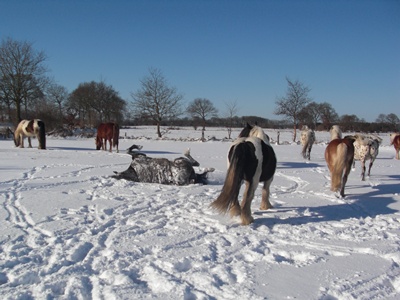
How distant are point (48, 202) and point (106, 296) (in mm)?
3637

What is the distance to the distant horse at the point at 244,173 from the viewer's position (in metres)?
4.33

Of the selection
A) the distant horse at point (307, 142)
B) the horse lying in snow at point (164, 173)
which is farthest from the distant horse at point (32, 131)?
the distant horse at point (307, 142)

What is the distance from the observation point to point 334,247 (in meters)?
3.77

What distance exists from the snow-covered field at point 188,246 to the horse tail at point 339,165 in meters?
0.29

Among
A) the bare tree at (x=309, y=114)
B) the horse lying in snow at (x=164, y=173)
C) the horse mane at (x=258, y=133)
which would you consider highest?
the bare tree at (x=309, y=114)

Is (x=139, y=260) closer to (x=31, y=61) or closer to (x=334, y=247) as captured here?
(x=334, y=247)

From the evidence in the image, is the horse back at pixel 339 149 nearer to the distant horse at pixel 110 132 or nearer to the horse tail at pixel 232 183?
the horse tail at pixel 232 183

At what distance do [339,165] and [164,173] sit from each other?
13.0ft

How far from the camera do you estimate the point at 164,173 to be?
24.6ft

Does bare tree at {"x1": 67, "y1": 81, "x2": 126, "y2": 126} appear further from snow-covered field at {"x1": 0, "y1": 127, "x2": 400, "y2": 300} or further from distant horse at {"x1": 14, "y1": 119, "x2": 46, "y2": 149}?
snow-covered field at {"x1": 0, "y1": 127, "x2": 400, "y2": 300}

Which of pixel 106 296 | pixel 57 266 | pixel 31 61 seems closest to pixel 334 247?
pixel 106 296

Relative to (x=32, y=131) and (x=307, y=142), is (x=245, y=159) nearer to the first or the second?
(x=307, y=142)

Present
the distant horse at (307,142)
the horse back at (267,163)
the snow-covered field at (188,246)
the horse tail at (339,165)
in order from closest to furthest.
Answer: the snow-covered field at (188,246) < the horse back at (267,163) < the horse tail at (339,165) < the distant horse at (307,142)

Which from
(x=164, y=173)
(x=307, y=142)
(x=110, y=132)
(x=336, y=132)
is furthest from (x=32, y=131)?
(x=336, y=132)
